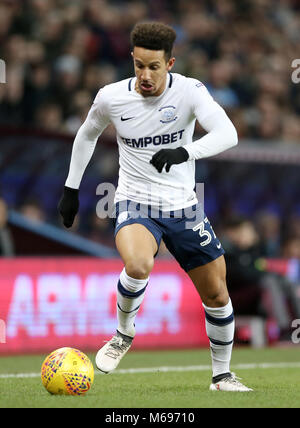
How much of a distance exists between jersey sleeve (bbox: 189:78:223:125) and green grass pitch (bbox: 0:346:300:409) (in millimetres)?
1886

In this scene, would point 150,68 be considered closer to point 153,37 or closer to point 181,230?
point 153,37

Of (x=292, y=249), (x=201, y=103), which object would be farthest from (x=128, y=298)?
(x=292, y=249)

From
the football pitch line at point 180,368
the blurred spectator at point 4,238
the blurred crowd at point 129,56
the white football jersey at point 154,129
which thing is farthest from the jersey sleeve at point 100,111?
the blurred crowd at point 129,56

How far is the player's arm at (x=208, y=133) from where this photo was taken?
621 centimetres

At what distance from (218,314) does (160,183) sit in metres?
1.01

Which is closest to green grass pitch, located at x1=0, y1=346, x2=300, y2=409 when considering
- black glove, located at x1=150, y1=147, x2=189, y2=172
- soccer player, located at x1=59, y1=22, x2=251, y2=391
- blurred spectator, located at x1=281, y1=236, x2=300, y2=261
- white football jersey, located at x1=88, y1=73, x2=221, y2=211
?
soccer player, located at x1=59, y1=22, x2=251, y2=391

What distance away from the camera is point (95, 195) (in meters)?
12.6

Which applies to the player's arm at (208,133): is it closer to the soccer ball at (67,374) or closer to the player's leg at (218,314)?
the player's leg at (218,314)

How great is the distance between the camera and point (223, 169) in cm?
1332

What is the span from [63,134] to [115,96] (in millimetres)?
4979

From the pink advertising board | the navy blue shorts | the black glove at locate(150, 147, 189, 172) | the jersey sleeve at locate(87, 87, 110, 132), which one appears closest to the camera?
the black glove at locate(150, 147, 189, 172)

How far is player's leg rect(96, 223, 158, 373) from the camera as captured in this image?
6305 mm

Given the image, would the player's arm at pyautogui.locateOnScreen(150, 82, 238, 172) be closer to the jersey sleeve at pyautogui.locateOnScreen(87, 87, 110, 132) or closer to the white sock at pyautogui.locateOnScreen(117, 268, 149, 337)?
the jersey sleeve at pyautogui.locateOnScreen(87, 87, 110, 132)

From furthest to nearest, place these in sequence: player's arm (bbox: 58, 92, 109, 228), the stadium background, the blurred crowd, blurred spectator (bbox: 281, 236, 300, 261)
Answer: blurred spectator (bbox: 281, 236, 300, 261)
the blurred crowd
the stadium background
player's arm (bbox: 58, 92, 109, 228)
